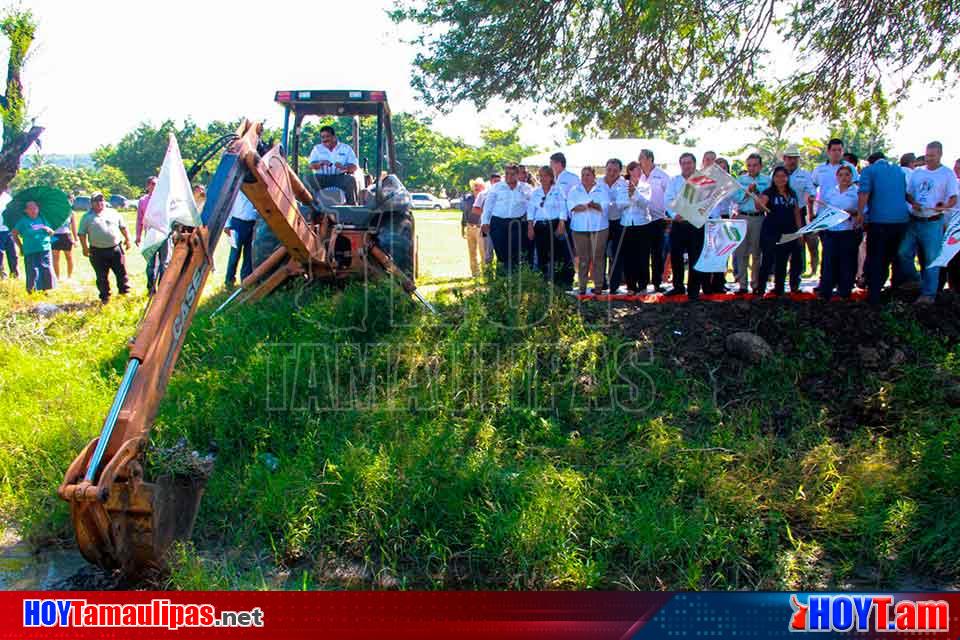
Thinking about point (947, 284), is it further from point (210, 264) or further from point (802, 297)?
point (210, 264)

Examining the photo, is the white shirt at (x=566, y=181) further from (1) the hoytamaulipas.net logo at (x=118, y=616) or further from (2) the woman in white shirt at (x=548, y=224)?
(1) the hoytamaulipas.net logo at (x=118, y=616)

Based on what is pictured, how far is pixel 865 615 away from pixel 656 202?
631 centimetres

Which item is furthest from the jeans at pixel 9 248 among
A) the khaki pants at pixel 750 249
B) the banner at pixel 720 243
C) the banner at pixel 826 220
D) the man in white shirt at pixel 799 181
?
the man in white shirt at pixel 799 181

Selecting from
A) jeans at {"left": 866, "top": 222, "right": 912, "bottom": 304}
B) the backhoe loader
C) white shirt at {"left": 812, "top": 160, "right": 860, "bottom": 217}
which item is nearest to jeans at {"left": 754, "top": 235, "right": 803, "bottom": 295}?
white shirt at {"left": 812, "top": 160, "right": 860, "bottom": 217}

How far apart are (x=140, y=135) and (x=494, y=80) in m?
57.3

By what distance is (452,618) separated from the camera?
14.3 feet

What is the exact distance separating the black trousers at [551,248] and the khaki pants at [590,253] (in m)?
0.19

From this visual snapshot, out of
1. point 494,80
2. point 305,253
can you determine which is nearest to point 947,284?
point 494,80

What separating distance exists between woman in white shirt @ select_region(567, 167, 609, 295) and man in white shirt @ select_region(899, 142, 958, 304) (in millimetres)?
3439

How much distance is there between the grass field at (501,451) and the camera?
5.12 metres

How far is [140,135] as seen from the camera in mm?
59875

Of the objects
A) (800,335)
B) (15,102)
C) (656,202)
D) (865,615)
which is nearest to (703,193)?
(656,202)

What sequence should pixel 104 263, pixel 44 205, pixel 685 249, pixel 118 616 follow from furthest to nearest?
1. pixel 44 205
2. pixel 104 263
3. pixel 685 249
4. pixel 118 616

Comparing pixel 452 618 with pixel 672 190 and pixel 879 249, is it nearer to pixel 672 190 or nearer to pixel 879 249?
pixel 672 190
